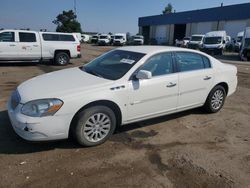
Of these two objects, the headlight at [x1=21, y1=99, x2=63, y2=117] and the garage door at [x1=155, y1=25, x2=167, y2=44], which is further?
the garage door at [x1=155, y1=25, x2=167, y2=44]

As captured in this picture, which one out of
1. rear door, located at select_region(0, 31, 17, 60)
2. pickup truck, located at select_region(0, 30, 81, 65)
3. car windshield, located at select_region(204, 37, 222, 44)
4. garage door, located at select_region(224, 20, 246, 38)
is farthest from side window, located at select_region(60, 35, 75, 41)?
garage door, located at select_region(224, 20, 246, 38)

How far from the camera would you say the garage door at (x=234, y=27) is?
125 feet

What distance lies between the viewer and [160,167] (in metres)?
3.55

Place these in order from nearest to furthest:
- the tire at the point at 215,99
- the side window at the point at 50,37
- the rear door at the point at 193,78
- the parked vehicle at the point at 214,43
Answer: the rear door at the point at 193,78 < the tire at the point at 215,99 < the side window at the point at 50,37 < the parked vehicle at the point at 214,43

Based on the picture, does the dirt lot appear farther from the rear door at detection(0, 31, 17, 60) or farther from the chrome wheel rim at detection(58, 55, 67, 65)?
the chrome wheel rim at detection(58, 55, 67, 65)

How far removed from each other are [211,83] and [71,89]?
3112mm

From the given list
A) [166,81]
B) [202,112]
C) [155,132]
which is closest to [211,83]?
[202,112]

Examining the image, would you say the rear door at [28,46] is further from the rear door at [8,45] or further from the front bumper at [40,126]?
the front bumper at [40,126]

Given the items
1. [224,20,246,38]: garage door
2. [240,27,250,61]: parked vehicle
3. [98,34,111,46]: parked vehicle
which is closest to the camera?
[240,27,250,61]: parked vehicle

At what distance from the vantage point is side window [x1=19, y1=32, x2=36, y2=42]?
12359 mm

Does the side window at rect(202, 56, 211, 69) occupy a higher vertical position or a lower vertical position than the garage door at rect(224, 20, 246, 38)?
lower

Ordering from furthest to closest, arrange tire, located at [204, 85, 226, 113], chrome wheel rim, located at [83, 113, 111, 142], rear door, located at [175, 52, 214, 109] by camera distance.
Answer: tire, located at [204, 85, 226, 113], rear door, located at [175, 52, 214, 109], chrome wheel rim, located at [83, 113, 111, 142]

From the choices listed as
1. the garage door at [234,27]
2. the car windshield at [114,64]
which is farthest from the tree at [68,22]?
the car windshield at [114,64]

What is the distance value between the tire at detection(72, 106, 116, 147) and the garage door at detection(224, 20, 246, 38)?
129 feet
